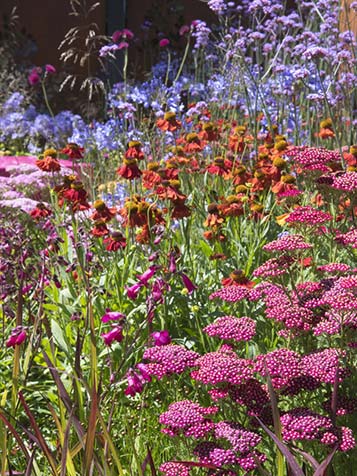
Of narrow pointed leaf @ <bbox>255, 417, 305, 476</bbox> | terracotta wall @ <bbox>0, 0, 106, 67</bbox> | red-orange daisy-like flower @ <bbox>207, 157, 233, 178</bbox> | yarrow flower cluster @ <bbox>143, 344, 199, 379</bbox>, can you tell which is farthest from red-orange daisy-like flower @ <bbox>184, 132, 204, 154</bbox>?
terracotta wall @ <bbox>0, 0, 106, 67</bbox>

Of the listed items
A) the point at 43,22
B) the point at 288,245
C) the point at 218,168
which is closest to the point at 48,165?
the point at 218,168

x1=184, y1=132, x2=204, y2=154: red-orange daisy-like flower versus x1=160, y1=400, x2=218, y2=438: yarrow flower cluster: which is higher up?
x1=184, y1=132, x2=204, y2=154: red-orange daisy-like flower

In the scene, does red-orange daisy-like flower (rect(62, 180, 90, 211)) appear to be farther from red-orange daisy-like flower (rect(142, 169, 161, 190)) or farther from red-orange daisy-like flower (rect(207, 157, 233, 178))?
red-orange daisy-like flower (rect(207, 157, 233, 178))

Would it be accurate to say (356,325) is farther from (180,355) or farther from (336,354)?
(180,355)

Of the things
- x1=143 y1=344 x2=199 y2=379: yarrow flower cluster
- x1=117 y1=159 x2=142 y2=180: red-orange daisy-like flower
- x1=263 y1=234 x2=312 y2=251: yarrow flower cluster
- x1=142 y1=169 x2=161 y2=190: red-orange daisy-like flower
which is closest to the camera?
x1=143 y1=344 x2=199 y2=379: yarrow flower cluster

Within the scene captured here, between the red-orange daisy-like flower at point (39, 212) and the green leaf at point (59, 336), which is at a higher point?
the red-orange daisy-like flower at point (39, 212)

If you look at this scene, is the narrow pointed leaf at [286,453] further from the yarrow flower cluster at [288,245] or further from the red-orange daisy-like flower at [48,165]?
the red-orange daisy-like flower at [48,165]

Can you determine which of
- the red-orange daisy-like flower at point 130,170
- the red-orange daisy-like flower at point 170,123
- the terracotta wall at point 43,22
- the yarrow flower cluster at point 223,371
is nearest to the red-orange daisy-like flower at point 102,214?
the red-orange daisy-like flower at point 130,170

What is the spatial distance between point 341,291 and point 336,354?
0.74 ft

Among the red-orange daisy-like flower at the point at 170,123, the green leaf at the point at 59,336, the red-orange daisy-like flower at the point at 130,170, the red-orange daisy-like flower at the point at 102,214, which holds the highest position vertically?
the red-orange daisy-like flower at the point at 170,123

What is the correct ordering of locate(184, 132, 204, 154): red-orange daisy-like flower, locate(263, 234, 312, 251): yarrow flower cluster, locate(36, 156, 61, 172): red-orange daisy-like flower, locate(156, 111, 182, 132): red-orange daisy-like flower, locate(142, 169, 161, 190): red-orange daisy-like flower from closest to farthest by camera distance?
locate(263, 234, 312, 251): yarrow flower cluster
locate(142, 169, 161, 190): red-orange daisy-like flower
locate(36, 156, 61, 172): red-orange daisy-like flower
locate(156, 111, 182, 132): red-orange daisy-like flower
locate(184, 132, 204, 154): red-orange daisy-like flower

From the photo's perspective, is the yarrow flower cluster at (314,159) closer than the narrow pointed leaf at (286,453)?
No

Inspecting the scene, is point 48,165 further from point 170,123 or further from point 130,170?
point 170,123

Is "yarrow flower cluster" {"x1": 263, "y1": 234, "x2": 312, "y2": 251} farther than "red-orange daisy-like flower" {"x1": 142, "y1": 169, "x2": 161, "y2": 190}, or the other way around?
"red-orange daisy-like flower" {"x1": 142, "y1": 169, "x2": 161, "y2": 190}
